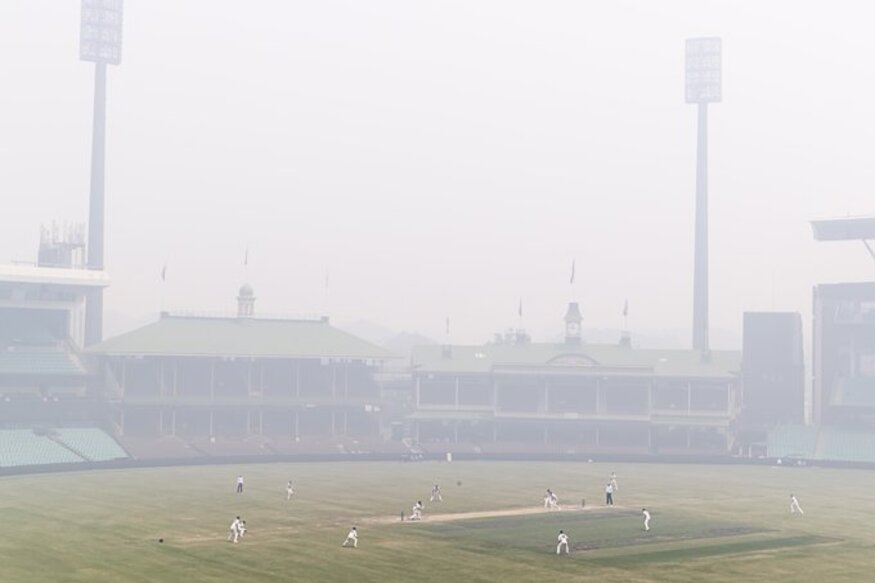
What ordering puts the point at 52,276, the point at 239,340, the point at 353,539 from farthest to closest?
the point at 239,340
the point at 52,276
the point at 353,539

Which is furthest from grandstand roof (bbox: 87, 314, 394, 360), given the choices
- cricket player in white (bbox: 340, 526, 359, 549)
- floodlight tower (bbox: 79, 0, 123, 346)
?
cricket player in white (bbox: 340, 526, 359, 549)

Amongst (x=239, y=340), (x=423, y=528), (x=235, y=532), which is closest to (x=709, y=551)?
(x=423, y=528)

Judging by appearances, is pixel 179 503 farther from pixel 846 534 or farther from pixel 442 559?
pixel 846 534

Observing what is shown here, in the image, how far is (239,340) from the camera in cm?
14375

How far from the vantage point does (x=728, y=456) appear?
132 metres

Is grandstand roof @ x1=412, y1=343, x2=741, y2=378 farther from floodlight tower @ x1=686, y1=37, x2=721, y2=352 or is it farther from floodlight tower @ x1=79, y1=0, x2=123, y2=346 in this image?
floodlight tower @ x1=79, y1=0, x2=123, y2=346

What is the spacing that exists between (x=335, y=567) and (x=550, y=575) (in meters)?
10.1

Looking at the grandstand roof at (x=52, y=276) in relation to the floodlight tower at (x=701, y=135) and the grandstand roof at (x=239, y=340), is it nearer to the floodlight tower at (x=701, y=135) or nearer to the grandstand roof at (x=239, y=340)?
the grandstand roof at (x=239, y=340)

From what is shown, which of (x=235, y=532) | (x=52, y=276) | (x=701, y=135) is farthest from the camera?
(x=701, y=135)

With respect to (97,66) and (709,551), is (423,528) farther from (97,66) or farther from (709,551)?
(97,66)

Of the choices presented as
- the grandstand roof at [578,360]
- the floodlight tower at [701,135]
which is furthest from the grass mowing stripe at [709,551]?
the floodlight tower at [701,135]

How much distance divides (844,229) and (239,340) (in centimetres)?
7393

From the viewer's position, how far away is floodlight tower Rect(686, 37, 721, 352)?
602 feet

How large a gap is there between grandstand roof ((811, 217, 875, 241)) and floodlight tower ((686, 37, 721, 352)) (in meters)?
38.5
